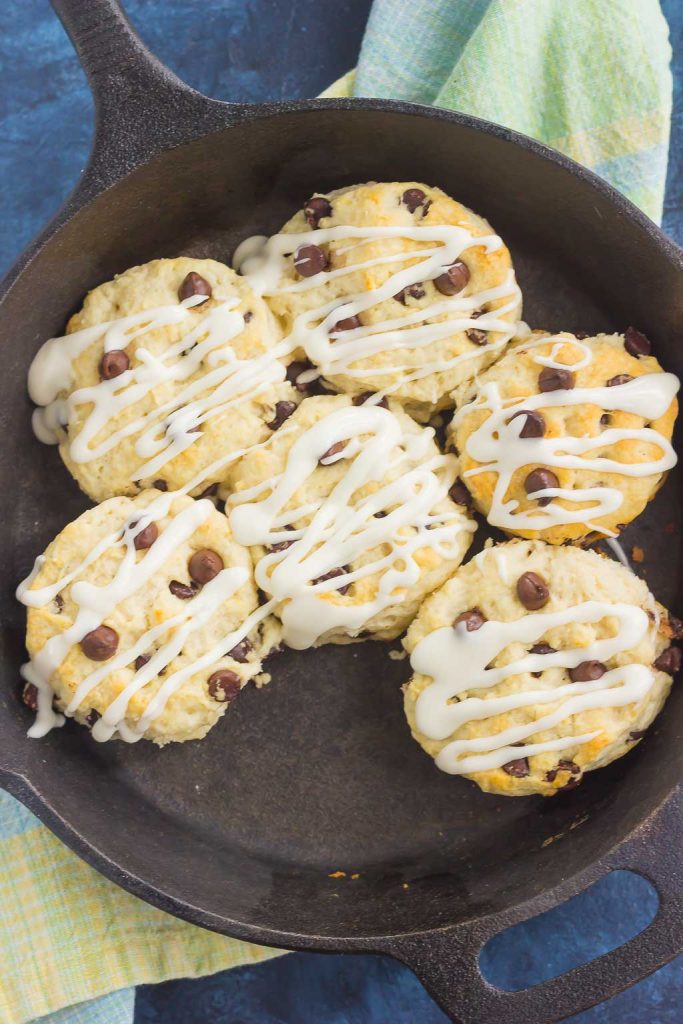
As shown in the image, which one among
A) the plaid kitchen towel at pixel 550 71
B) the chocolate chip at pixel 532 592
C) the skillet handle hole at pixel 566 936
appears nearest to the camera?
the chocolate chip at pixel 532 592

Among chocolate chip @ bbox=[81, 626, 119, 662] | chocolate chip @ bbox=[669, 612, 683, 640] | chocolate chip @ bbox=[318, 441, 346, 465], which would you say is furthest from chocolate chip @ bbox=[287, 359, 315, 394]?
chocolate chip @ bbox=[669, 612, 683, 640]

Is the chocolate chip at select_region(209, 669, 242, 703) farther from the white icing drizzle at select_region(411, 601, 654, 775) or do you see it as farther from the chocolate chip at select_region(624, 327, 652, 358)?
the chocolate chip at select_region(624, 327, 652, 358)

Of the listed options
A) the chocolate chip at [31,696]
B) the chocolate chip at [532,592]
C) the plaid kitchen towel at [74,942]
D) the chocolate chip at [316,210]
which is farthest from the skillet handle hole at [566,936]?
the chocolate chip at [316,210]

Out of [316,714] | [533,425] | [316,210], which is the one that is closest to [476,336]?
[533,425]

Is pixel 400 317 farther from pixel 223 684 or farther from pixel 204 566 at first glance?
pixel 223 684

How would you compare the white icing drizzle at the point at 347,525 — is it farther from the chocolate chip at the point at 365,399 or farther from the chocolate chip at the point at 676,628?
the chocolate chip at the point at 676,628

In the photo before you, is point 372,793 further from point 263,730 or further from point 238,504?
point 238,504
